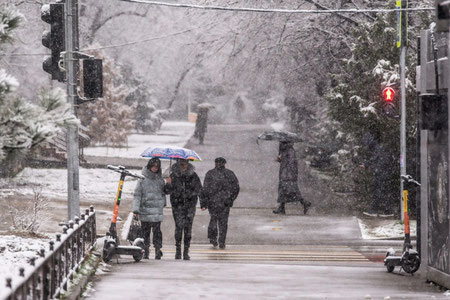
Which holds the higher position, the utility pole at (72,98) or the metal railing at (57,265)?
the utility pole at (72,98)

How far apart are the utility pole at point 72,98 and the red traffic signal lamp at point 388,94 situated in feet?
26.4

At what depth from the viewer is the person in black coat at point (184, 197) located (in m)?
14.5

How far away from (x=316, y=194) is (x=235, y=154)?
17.2m

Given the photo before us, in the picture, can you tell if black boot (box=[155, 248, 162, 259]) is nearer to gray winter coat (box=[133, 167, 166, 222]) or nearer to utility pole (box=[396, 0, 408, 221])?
gray winter coat (box=[133, 167, 166, 222])

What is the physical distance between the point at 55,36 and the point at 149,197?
9.33 ft

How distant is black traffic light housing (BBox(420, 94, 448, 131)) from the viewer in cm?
1105

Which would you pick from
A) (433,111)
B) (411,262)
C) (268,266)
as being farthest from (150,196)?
(433,111)

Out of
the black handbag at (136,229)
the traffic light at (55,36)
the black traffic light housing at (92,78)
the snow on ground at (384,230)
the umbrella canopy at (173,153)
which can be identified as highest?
the traffic light at (55,36)

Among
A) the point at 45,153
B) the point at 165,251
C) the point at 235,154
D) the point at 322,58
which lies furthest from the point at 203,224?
the point at 235,154

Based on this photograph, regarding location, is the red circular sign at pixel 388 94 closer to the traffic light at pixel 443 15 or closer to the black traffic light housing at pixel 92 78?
the black traffic light housing at pixel 92 78

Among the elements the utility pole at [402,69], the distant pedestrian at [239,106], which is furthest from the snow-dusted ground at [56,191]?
the distant pedestrian at [239,106]

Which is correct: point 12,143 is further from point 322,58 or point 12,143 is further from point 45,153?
point 45,153

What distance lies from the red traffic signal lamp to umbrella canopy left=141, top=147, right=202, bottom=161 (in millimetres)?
4988

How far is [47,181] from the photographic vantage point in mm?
26609
